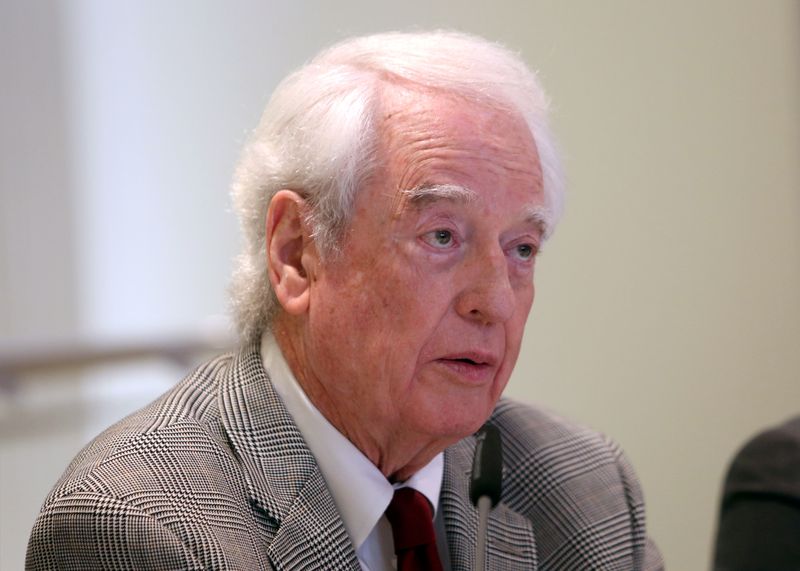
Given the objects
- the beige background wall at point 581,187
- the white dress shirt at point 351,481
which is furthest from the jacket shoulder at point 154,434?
the beige background wall at point 581,187

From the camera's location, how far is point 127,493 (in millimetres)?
1314

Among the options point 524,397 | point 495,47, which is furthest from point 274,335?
point 524,397

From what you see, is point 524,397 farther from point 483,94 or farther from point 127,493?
point 127,493

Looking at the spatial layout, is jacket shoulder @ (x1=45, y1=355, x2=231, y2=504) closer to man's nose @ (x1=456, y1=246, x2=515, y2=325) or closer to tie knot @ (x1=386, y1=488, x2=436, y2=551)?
tie knot @ (x1=386, y1=488, x2=436, y2=551)

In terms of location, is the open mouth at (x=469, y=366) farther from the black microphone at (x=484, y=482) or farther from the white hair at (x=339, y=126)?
the white hair at (x=339, y=126)

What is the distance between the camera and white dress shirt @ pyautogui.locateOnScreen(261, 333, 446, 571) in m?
1.49

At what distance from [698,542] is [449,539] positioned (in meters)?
1.98

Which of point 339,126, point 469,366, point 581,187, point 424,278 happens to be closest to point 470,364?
point 469,366

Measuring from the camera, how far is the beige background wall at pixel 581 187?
3.29 meters

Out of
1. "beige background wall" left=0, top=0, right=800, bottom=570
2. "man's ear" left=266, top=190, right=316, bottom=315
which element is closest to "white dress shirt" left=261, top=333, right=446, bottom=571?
"man's ear" left=266, top=190, right=316, bottom=315

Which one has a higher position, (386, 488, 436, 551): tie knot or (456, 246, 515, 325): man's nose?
(456, 246, 515, 325): man's nose

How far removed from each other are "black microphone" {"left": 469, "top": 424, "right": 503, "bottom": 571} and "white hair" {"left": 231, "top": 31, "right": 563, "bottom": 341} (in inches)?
12.7

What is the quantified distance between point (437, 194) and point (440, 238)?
0.19ft

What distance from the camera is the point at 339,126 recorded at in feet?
4.91
